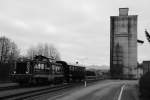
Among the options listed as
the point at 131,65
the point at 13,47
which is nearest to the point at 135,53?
the point at 131,65

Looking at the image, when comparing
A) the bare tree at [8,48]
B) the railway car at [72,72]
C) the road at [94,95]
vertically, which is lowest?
the road at [94,95]

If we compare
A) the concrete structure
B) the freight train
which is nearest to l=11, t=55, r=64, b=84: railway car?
the freight train

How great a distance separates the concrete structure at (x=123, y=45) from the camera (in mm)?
105625

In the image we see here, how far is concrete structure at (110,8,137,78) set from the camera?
10562 cm

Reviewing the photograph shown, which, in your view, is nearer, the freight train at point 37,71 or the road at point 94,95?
the road at point 94,95

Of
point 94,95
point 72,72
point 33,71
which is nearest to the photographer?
point 94,95

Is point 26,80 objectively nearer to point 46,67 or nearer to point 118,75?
point 46,67

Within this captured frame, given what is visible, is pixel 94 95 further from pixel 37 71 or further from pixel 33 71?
pixel 37 71

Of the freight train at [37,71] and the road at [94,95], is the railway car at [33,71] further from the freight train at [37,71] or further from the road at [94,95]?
the road at [94,95]

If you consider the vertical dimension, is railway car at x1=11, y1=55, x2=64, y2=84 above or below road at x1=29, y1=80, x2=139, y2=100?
above

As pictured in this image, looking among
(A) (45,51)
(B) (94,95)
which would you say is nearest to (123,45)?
(A) (45,51)

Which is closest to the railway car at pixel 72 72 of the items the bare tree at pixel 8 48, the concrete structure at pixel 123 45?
the bare tree at pixel 8 48

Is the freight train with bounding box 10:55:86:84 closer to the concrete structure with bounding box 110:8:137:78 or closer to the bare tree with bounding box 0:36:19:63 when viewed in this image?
the bare tree with bounding box 0:36:19:63

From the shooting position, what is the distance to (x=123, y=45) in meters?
110
